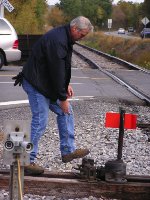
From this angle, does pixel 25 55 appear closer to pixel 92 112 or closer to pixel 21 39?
pixel 21 39

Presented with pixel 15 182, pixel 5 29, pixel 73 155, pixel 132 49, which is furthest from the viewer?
pixel 132 49

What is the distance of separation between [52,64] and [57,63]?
0.17 feet

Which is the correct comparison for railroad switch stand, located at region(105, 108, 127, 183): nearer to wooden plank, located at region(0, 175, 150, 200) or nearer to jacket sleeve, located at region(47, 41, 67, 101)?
wooden plank, located at region(0, 175, 150, 200)

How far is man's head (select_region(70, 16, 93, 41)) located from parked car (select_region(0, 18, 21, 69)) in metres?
13.4

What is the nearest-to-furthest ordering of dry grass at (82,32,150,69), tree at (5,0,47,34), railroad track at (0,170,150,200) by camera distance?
railroad track at (0,170,150,200) < tree at (5,0,47,34) < dry grass at (82,32,150,69)

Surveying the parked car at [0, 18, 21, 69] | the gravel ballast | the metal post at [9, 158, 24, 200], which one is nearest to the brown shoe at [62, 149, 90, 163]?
the gravel ballast

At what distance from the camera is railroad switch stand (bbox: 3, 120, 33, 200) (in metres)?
3.86

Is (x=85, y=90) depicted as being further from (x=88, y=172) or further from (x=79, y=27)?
(x=88, y=172)

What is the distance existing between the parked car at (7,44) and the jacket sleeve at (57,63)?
525 inches

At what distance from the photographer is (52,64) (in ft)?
17.8

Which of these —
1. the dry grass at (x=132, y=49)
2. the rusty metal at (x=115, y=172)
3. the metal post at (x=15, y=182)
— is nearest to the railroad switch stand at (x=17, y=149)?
the metal post at (x=15, y=182)

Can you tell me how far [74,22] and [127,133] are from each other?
10.7ft

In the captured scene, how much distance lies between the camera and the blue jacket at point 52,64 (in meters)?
5.43

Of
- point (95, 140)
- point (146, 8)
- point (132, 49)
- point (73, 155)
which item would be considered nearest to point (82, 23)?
point (73, 155)
